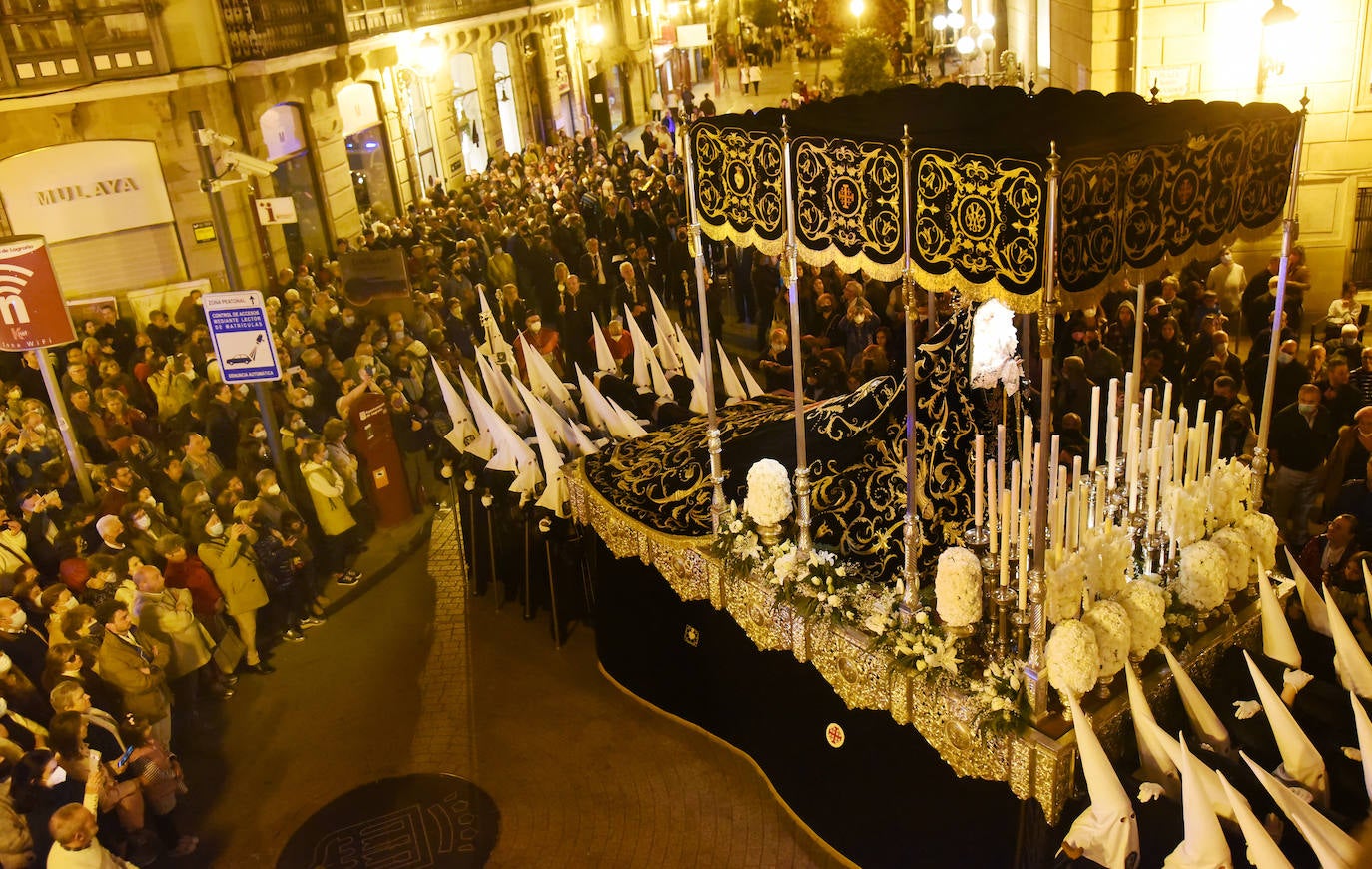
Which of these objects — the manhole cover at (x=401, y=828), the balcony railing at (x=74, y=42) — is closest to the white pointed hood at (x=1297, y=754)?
the manhole cover at (x=401, y=828)

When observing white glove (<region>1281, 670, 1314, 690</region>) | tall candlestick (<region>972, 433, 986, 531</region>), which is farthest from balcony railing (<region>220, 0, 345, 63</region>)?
white glove (<region>1281, 670, 1314, 690</region>)

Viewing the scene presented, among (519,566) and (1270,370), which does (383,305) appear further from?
(1270,370)

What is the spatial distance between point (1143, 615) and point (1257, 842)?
1379 mm

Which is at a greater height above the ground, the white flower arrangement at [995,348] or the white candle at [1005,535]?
the white flower arrangement at [995,348]

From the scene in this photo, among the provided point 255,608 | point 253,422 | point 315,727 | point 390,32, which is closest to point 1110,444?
point 315,727

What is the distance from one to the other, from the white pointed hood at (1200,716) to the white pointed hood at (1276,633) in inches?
25.9

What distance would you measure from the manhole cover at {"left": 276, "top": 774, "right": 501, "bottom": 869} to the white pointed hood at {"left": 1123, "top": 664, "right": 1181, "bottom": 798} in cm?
431

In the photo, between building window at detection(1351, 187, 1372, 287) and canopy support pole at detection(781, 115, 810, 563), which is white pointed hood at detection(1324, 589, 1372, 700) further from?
building window at detection(1351, 187, 1372, 287)

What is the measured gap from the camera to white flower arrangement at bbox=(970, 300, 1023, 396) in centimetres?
669

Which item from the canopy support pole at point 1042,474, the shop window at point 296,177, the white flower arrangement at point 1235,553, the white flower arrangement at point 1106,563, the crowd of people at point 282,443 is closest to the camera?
the canopy support pole at point 1042,474

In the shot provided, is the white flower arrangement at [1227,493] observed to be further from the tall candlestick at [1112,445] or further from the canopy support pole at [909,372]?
the canopy support pole at [909,372]

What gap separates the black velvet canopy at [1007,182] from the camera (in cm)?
512

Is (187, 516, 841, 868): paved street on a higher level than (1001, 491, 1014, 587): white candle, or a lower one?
lower

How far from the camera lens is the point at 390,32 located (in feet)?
77.2
